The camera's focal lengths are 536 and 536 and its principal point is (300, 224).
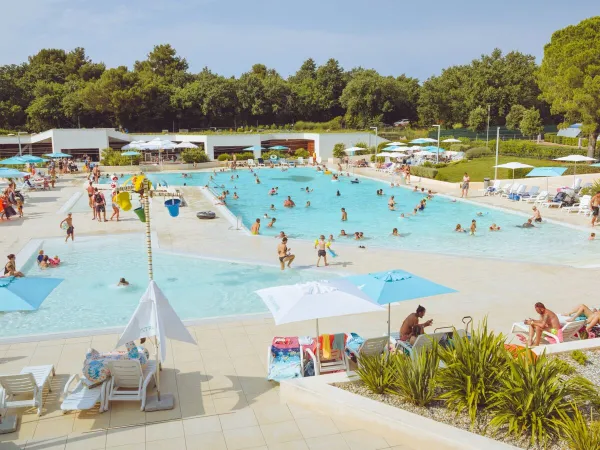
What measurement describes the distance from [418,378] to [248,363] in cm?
272

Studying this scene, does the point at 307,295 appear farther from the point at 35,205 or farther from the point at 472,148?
the point at 472,148

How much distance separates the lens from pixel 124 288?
12578 millimetres

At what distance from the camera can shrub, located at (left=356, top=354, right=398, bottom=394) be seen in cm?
615

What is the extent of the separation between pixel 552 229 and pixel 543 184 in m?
9.15

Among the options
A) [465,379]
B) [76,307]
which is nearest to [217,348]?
[465,379]

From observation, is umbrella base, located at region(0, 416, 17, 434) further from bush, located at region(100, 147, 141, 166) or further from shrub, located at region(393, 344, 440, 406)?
bush, located at region(100, 147, 141, 166)

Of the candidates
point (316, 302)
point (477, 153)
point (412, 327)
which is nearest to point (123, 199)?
point (316, 302)

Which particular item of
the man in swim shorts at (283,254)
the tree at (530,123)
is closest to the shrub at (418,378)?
the man in swim shorts at (283,254)

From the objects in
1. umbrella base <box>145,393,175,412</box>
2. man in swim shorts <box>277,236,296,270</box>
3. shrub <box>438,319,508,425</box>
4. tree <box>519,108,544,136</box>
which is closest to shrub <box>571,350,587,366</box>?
shrub <box>438,319,508,425</box>

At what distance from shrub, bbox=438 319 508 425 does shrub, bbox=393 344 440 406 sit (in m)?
0.14

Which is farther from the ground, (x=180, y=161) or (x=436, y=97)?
(x=436, y=97)

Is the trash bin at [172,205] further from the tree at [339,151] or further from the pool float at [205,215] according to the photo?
the tree at [339,151]

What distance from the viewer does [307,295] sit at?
6.77 meters

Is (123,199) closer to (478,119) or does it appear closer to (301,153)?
(301,153)
